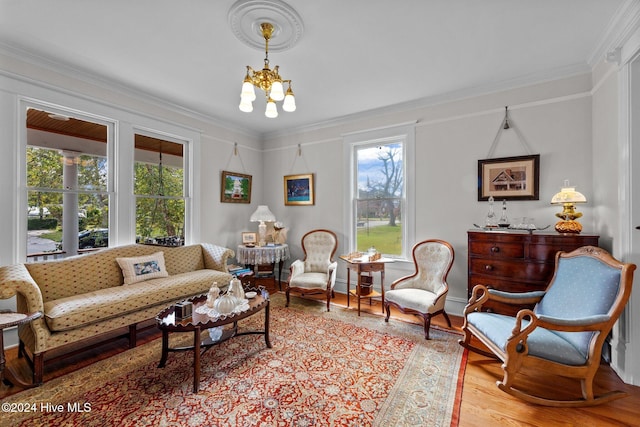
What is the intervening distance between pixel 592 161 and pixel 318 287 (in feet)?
11.0

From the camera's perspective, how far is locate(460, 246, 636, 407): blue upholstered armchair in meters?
1.92

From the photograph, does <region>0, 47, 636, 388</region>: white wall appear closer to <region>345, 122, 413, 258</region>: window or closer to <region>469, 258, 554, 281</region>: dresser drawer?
<region>345, 122, 413, 258</region>: window

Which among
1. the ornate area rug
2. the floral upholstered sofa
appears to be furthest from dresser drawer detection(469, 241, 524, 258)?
the floral upholstered sofa

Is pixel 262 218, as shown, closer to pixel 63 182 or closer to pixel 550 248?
pixel 63 182

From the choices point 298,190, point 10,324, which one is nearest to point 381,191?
point 298,190

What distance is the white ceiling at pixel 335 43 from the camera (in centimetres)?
213

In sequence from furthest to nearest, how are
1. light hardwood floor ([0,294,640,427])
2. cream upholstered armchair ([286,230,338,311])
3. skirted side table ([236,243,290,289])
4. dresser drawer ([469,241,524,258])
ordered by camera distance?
skirted side table ([236,243,290,289]), cream upholstered armchair ([286,230,338,311]), dresser drawer ([469,241,524,258]), light hardwood floor ([0,294,640,427])

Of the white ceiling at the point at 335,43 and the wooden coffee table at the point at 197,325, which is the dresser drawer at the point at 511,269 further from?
the wooden coffee table at the point at 197,325

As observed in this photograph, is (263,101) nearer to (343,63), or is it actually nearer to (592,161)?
(343,63)

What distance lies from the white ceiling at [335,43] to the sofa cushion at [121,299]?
2384 mm

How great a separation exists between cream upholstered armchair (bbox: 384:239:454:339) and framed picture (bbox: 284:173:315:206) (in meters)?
2.09

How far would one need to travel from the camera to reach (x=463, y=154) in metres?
3.61

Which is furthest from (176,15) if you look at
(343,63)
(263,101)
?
(263,101)

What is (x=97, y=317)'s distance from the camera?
253cm
